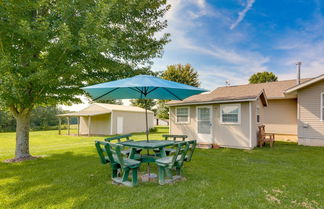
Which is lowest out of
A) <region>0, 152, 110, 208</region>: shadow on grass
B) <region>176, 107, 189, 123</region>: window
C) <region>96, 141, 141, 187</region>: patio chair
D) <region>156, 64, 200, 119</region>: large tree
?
<region>0, 152, 110, 208</region>: shadow on grass

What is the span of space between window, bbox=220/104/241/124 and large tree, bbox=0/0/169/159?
453 cm

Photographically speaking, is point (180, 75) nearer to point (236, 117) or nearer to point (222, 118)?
point (222, 118)

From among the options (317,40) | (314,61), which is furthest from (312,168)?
(314,61)

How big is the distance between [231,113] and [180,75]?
1686 cm

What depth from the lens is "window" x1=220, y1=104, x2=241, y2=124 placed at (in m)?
9.45

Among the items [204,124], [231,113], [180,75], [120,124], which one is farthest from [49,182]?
[180,75]

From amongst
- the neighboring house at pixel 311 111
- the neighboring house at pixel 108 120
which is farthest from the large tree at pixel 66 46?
the neighboring house at pixel 108 120

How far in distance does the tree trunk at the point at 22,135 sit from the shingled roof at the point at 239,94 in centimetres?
731

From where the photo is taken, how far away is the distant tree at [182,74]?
25.8 m

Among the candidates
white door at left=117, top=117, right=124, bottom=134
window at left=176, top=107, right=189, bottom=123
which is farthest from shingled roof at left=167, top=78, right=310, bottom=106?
white door at left=117, top=117, right=124, bottom=134

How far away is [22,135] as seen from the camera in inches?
283

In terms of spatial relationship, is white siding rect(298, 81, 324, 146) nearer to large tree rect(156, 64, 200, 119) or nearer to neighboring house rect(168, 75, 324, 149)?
neighboring house rect(168, 75, 324, 149)

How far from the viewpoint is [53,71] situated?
228 inches

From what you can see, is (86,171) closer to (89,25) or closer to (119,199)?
(119,199)
